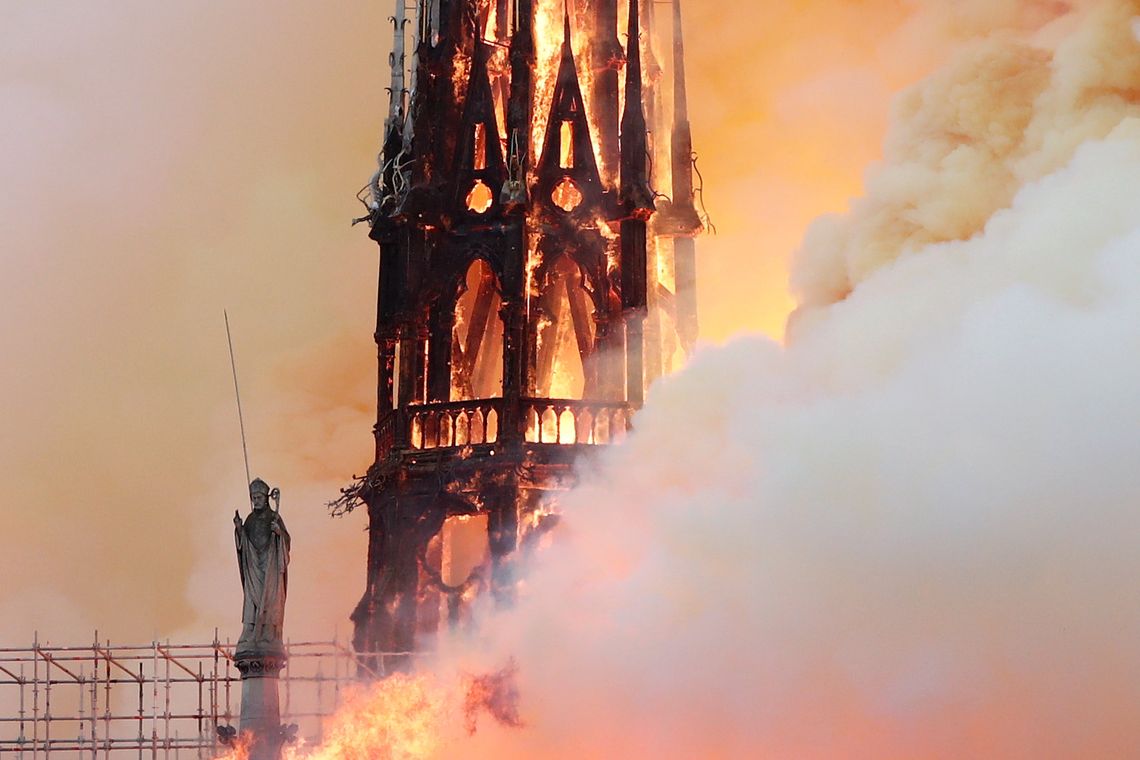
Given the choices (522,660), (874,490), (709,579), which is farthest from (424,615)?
(874,490)

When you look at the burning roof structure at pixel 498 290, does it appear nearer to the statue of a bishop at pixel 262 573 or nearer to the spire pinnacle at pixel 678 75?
the spire pinnacle at pixel 678 75

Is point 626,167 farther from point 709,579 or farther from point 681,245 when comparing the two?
point 709,579

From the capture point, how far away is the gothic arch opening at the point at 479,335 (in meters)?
58.0

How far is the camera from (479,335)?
2308 inches

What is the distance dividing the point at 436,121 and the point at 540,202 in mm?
3213

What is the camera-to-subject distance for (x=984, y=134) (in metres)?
52.5

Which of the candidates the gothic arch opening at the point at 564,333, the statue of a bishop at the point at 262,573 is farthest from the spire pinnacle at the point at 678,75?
the statue of a bishop at the point at 262,573

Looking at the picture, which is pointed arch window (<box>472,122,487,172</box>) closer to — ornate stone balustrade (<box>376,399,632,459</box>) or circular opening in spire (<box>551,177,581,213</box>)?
circular opening in spire (<box>551,177,581,213</box>)

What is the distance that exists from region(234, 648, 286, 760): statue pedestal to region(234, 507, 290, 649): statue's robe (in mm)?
259

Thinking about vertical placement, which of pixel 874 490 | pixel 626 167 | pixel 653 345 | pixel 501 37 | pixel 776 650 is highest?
pixel 501 37

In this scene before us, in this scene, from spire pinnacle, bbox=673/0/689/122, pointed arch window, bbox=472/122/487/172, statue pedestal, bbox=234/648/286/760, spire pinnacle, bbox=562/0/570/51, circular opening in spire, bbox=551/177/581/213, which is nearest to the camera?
statue pedestal, bbox=234/648/286/760

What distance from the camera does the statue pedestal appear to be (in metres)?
44.6

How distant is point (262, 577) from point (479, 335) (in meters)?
14.2

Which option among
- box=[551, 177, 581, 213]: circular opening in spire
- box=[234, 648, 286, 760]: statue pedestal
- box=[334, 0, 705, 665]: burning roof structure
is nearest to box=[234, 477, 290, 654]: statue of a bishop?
box=[234, 648, 286, 760]: statue pedestal
